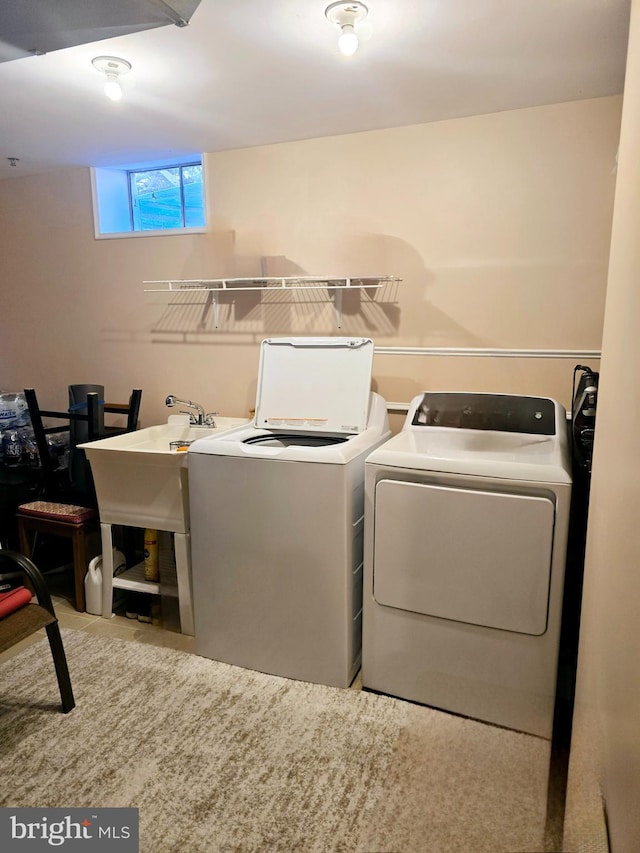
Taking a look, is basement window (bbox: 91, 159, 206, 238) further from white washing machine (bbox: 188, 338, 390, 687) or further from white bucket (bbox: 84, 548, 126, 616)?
white bucket (bbox: 84, 548, 126, 616)

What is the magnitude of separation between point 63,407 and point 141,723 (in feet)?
7.29

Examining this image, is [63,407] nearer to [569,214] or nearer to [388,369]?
[388,369]

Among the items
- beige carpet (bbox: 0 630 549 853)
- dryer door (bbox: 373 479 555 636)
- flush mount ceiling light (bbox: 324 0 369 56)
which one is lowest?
beige carpet (bbox: 0 630 549 853)

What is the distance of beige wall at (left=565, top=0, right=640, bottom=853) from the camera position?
0.62 m

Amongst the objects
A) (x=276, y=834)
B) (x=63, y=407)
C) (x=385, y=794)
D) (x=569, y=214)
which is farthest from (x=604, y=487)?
(x=63, y=407)

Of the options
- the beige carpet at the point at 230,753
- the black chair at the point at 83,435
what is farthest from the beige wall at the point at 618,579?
the black chair at the point at 83,435

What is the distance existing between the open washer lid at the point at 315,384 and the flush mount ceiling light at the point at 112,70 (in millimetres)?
1107

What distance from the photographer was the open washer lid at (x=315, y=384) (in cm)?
231

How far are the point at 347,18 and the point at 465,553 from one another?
1.62m

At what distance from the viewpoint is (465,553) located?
1.73 metres

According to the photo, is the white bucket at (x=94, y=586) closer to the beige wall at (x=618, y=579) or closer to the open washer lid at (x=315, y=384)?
the open washer lid at (x=315, y=384)

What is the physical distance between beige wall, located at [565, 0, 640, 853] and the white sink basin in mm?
1552

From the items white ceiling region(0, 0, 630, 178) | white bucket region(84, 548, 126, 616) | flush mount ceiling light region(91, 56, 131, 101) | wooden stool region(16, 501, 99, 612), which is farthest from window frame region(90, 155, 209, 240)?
white bucket region(84, 548, 126, 616)

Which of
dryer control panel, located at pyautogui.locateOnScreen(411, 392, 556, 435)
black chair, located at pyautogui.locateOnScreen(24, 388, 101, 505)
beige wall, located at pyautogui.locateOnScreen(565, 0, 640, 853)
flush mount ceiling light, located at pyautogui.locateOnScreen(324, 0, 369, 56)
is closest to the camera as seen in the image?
beige wall, located at pyautogui.locateOnScreen(565, 0, 640, 853)
